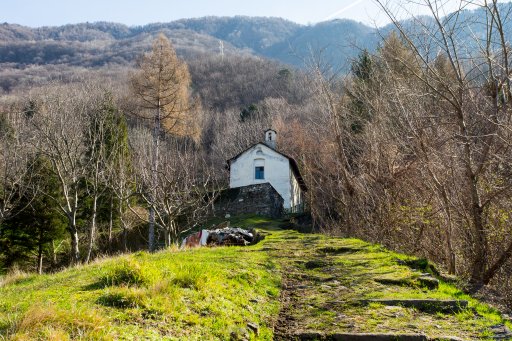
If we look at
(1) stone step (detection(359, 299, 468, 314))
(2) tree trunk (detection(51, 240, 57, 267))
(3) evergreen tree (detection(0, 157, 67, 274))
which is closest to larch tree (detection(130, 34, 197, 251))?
(3) evergreen tree (detection(0, 157, 67, 274))

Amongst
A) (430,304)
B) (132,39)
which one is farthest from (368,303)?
(132,39)

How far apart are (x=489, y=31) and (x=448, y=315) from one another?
3.86 meters

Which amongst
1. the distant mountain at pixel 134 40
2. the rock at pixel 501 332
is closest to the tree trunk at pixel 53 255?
the rock at pixel 501 332

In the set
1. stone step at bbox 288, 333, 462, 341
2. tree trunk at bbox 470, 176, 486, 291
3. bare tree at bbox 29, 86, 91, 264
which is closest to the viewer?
stone step at bbox 288, 333, 462, 341

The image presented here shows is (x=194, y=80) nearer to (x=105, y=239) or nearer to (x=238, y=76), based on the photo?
(x=238, y=76)

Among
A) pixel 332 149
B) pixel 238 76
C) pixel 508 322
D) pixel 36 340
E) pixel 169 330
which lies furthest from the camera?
pixel 238 76

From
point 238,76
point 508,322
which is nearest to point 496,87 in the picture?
point 508,322

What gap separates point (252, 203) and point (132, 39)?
131217mm

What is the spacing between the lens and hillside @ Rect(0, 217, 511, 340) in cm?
346

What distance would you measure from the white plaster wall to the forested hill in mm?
34737

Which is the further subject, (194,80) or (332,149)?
(194,80)

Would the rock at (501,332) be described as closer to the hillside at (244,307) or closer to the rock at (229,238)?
the hillside at (244,307)

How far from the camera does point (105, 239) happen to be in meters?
27.0

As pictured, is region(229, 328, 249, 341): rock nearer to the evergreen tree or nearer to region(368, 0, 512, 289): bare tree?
region(368, 0, 512, 289): bare tree
